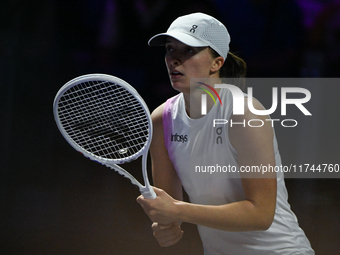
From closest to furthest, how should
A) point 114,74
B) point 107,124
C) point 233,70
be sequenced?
point 233,70
point 107,124
point 114,74

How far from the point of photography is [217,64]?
3.59 ft

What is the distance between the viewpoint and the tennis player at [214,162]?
0.95m

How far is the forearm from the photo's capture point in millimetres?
955

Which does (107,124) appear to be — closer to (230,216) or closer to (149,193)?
(149,193)

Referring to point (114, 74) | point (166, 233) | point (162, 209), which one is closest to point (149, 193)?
point (162, 209)

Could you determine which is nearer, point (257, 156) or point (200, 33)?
point (257, 156)

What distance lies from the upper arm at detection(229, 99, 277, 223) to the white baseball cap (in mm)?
217

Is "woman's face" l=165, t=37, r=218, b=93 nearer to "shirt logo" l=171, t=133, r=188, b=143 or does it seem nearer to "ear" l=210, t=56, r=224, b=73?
"ear" l=210, t=56, r=224, b=73

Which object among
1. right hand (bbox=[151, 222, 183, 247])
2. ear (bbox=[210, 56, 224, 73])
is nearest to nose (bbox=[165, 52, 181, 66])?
ear (bbox=[210, 56, 224, 73])

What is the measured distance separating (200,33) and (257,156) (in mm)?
364

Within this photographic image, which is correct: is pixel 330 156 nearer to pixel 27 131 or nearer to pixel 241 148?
pixel 241 148

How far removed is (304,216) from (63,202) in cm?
150

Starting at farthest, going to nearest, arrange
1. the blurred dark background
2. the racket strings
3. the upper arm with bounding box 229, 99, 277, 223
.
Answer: the blurred dark background < the racket strings < the upper arm with bounding box 229, 99, 277, 223

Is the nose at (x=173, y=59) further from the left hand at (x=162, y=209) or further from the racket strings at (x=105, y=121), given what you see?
the left hand at (x=162, y=209)
